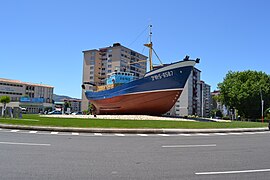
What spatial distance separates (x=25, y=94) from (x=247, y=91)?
298 ft

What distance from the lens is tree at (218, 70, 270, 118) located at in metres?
53.5

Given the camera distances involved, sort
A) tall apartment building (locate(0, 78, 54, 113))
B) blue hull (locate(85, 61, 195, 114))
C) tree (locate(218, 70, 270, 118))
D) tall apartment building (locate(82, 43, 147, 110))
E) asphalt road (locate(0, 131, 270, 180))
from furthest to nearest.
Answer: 1. tall apartment building (locate(82, 43, 147, 110))
2. tall apartment building (locate(0, 78, 54, 113))
3. tree (locate(218, 70, 270, 118))
4. blue hull (locate(85, 61, 195, 114))
5. asphalt road (locate(0, 131, 270, 180))

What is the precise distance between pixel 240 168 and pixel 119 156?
11.0 feet

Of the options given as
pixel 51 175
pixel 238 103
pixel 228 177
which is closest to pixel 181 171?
pixel 228 177

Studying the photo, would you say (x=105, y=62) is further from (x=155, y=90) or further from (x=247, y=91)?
(x=155, y=90)

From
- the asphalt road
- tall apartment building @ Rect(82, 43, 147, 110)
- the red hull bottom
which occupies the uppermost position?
tall apartment building @ Rect(82, 43, 147, 110)

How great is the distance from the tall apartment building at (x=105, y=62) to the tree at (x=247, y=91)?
5133 cm

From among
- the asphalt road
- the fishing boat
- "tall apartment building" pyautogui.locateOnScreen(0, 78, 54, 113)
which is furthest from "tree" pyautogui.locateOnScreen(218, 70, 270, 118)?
"tall apartment building" pyautogui.locateOnScreen(0, 78, 54, 113)

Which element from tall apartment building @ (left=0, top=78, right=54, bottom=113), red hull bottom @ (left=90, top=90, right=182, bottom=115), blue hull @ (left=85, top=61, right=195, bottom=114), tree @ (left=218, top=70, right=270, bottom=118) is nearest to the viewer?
blue hull @ (left=85, top=61, right=195, bottom=114)

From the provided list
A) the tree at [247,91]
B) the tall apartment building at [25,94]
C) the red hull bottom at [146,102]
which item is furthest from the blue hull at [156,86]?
the tall apartment building at [25,94]

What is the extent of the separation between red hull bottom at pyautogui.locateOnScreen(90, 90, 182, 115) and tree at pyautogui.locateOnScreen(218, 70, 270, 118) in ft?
90.7

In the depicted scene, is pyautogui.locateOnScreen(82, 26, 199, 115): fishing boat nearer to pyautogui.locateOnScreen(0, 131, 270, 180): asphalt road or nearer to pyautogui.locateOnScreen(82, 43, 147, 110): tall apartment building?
pyautogui.locateOnScreen(0, 131, 270, 180): asphalt road

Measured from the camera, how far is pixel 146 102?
111 ft

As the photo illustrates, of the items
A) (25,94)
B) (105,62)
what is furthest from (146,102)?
(25,94)
